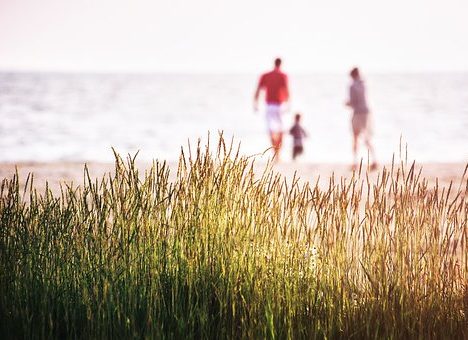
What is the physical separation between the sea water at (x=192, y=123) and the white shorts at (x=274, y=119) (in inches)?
9.9

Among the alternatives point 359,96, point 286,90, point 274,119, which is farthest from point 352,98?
point 274,119

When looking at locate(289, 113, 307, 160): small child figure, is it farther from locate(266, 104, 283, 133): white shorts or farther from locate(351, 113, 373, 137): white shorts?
locate(351, 113, 373, 137): white shorts

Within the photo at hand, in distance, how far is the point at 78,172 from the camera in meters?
12.6

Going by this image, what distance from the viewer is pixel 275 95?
13.1m

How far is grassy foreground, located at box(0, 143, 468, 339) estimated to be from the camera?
157 inches

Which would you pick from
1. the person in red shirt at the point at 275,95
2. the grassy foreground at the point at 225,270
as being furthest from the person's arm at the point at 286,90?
the grassy foreground at the point at 225,270

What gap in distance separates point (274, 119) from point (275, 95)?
1.27ft

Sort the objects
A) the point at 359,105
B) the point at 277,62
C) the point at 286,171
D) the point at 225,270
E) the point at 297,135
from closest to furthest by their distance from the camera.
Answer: the point at 225,270
the point at 286,171
the point at 359,105
the point at 277,62
the point at 297,135

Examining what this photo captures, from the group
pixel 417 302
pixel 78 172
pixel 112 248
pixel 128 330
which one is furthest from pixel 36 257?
pixel 78 172

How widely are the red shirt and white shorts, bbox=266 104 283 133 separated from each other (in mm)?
106

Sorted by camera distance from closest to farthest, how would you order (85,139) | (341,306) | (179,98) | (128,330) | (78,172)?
(128,330) → (341,306) → (78,172) → (85,139) → (179,98)

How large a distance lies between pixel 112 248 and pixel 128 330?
509 millimetres

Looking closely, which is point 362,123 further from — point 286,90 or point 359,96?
point 286,90

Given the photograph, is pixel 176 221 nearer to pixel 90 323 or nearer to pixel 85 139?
pixel 90 323
